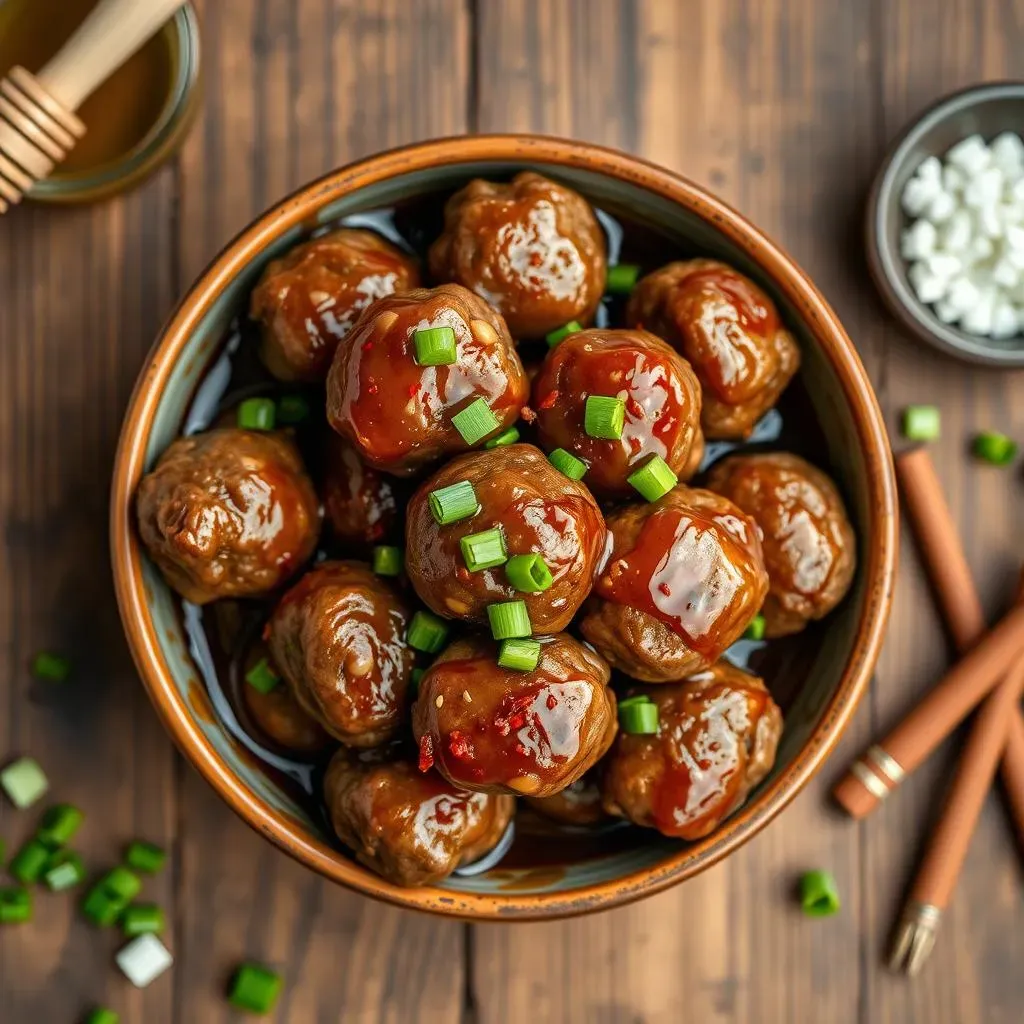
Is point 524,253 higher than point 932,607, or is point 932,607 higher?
point 524,253

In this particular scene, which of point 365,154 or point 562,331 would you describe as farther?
point 365,154

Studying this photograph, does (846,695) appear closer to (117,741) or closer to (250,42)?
(117,741)

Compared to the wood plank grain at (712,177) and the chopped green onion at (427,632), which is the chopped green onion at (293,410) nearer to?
the chopped green onion at (427,632)

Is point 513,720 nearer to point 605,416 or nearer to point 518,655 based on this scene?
point 518,655

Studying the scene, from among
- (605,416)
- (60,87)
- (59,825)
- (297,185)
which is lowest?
(59,825)

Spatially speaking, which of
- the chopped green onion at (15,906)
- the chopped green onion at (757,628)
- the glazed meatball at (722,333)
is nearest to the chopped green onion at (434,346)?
the glazed meatball at (722,333)

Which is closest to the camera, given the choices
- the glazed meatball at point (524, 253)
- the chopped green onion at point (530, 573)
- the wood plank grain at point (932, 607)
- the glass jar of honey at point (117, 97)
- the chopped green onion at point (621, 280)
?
the chopped green onion at point (530, 573)

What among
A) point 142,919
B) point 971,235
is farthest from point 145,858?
point 971,235
